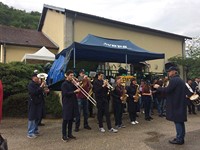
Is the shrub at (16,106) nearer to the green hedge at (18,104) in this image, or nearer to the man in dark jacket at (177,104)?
the green hedge at (18,104)

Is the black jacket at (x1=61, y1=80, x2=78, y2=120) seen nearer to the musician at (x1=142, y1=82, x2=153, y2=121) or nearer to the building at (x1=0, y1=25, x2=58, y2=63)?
the musician at (x1=142, y1=82, x2=153, y2=121)

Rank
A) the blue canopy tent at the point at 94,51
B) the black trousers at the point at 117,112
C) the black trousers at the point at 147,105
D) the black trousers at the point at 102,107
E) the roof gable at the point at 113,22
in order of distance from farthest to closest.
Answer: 1. the roof gable at the point at 113,22
2. the blue canopy tent at the point at 94,51
3. the black trousers at the point at 147,105
4. the black trousers at the point at 117,112
5. the black trousers at the point at 102,107

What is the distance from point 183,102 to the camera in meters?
6.81

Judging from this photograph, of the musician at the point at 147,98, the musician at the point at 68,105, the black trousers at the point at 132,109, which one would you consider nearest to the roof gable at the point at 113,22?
the musician at the point at 147,98

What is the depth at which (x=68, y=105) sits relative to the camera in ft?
23.7

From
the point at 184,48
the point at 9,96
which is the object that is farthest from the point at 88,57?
the point at 184,48

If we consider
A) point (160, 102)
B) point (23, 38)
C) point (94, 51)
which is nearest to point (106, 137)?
point (160, 102)

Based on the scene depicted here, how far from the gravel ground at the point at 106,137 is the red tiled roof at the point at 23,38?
998cm

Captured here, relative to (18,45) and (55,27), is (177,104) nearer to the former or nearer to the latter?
(55,27)

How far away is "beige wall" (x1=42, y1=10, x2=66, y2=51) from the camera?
18125 mm

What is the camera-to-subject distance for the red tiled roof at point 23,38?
1900 centimetres

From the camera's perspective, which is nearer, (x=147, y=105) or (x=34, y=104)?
(x=34, y=104)

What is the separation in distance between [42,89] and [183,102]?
12.9 ft

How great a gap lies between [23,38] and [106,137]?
1478 cm
